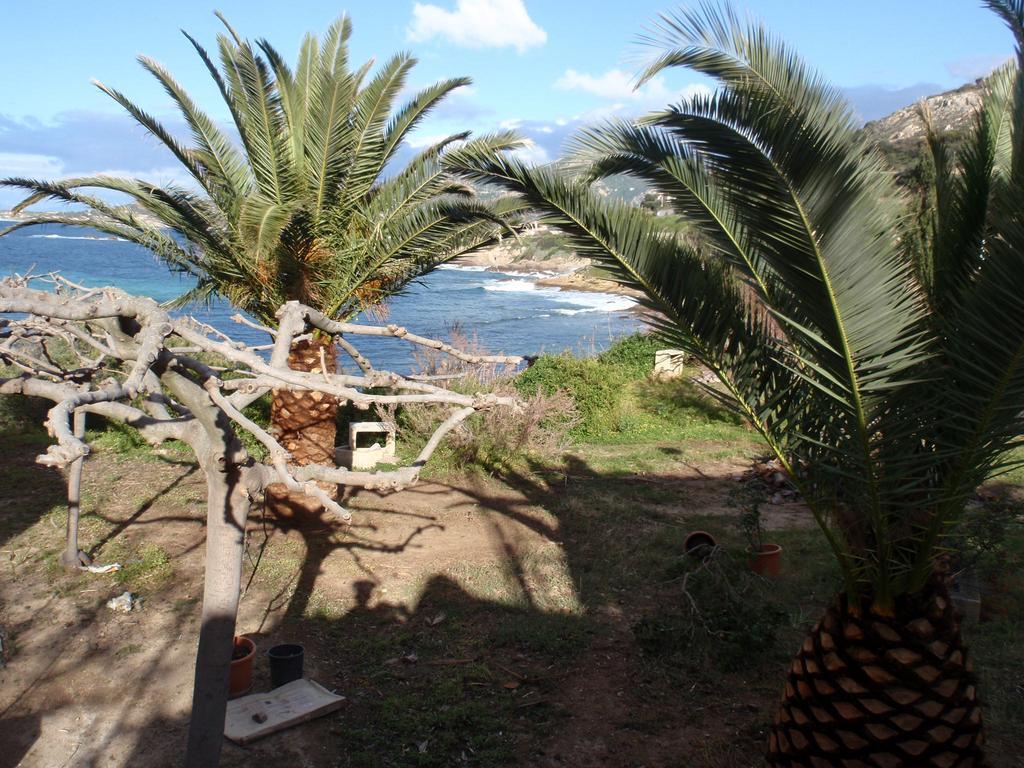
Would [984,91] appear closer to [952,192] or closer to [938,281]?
[952,192]

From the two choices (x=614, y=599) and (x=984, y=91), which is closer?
(x=984, y=91)

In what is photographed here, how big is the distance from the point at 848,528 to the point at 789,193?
1803 mm

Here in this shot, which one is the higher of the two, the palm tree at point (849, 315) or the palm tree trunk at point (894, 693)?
the palm tree at point (849, 315)

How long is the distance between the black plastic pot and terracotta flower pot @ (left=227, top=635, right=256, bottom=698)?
0.16 meters

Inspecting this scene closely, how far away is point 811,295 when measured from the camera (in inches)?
141

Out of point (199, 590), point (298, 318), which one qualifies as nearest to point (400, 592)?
point (199, 590)

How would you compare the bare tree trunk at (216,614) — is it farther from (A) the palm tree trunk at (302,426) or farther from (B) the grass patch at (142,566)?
(A) the palm tree trunk at (302,426)

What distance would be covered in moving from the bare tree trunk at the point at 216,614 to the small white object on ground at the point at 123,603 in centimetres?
342

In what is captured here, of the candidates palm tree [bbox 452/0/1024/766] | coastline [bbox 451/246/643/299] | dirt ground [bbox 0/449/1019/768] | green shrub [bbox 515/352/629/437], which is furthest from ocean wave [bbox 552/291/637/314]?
palm tree [bbox 452/0/1024/766]

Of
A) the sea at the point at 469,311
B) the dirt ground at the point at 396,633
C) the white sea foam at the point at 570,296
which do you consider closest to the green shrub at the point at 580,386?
the sea at the point at 469,311

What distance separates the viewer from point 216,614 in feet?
11.8

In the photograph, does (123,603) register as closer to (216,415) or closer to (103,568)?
(103,568)

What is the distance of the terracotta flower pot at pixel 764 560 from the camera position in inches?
291

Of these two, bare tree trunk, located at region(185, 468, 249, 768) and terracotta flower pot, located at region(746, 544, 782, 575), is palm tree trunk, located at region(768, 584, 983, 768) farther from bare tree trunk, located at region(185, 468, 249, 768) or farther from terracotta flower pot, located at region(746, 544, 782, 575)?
terracotta flower pot, located at region(746, 544, 782, 575)
